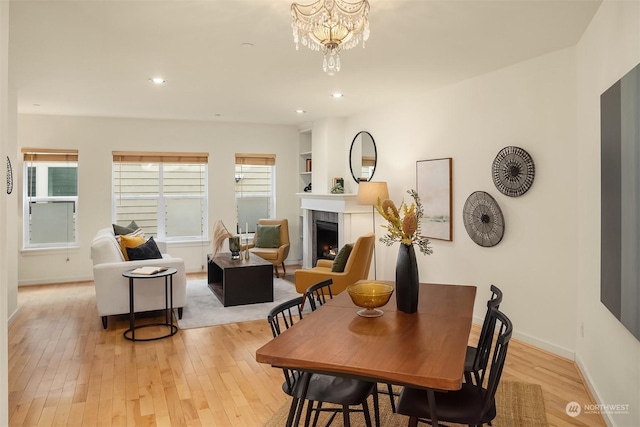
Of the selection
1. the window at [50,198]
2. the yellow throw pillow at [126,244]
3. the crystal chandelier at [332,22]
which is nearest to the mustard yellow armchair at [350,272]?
the yellow throw pillow at [126,244]

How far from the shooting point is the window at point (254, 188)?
802 cm

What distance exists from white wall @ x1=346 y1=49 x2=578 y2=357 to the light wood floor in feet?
1.33

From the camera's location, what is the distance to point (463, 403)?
1975mm

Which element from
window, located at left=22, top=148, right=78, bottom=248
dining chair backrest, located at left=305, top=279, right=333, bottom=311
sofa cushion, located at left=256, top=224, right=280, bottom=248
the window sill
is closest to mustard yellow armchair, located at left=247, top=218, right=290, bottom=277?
sofa cushion, located at left=256, top=224, right=280, bottom=248

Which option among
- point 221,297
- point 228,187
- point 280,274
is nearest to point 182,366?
point 221,297

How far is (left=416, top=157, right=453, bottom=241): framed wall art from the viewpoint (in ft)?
15.9

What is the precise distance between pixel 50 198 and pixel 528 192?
22.6 feet

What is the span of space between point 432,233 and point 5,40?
4.28 meters

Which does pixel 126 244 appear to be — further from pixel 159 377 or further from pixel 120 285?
pixel 159 377

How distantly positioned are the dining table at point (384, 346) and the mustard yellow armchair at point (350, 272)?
2.45 meters

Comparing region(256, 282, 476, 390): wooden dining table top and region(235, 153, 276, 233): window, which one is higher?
region(235, 153, 276, 233): window

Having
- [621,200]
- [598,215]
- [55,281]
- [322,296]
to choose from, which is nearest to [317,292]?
[322,296]

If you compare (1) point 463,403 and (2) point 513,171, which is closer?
(1) point 463,403

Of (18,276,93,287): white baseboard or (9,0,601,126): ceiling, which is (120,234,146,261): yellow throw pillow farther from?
(18,276,93,287): white baseboard
